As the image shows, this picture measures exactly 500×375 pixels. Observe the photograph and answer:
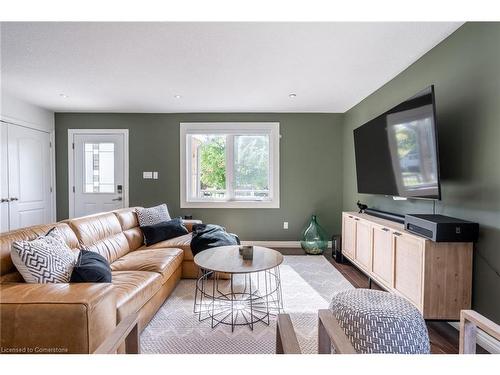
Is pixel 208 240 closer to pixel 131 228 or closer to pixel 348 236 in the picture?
pixel 131 228

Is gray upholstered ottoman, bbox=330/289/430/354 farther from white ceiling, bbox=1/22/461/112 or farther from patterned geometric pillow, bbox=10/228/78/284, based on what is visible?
white ceiling, bbox=1/22/461/112

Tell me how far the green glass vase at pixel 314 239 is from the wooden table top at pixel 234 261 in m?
1.75

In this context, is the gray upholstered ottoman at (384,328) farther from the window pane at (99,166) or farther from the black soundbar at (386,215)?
the window pane at (99,166)

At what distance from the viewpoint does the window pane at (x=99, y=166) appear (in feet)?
14.0

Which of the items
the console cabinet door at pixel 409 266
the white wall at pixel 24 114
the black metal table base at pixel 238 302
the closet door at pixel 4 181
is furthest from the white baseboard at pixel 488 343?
the white wall at pixel 24 114

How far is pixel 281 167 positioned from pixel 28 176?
3978 millimetres

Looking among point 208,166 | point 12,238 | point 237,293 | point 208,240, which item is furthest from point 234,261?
point 208,166

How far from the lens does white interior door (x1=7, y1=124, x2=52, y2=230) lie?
3463 millimetres

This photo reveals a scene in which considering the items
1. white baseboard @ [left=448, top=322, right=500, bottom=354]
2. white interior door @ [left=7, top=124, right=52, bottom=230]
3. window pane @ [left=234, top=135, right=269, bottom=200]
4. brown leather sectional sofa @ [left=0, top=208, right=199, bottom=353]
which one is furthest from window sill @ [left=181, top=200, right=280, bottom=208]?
white baseboard @ [left=448, top=322, right=500, bottom=354]

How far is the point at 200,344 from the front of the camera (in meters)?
1.70

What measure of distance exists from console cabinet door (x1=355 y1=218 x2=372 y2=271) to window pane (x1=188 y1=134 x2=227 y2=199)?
7.52 feet

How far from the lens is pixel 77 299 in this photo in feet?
3.93
